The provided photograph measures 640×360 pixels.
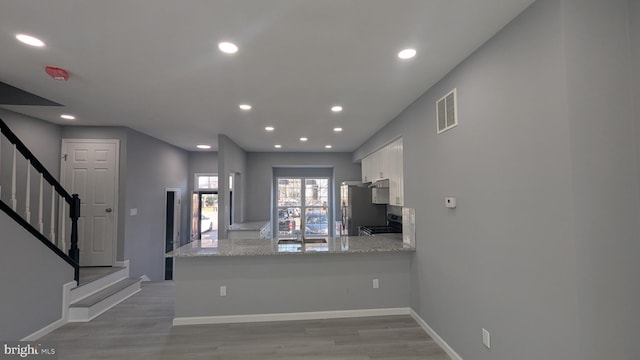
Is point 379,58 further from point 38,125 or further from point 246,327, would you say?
point 38,125

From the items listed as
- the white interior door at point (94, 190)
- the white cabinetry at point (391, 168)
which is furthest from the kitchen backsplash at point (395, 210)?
the white interior door at point (94, 190)

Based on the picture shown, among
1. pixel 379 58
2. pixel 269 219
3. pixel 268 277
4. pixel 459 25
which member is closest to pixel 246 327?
pixel 268 277

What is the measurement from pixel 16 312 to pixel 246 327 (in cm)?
219

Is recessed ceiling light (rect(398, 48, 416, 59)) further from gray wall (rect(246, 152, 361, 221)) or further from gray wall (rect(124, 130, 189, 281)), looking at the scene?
gray wall (rect(246, 152, 361, 221))

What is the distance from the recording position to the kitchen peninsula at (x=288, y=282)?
3.34 m

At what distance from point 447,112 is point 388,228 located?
3027mm

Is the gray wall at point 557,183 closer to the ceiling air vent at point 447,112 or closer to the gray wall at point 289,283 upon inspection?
the ceiling air vent at point 447,112

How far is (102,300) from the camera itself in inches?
143

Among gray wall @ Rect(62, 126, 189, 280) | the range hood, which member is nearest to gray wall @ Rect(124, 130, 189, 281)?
gray wall @ Rect(62, 126, 189, 280)

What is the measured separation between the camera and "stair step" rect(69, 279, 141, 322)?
11.1 ft

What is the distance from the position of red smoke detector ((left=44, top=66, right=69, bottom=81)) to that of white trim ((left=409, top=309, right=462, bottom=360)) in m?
4.27

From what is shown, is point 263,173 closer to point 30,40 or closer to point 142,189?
point 142,189

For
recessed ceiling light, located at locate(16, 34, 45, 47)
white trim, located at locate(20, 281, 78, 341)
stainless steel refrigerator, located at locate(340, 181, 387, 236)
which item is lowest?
white trim, located at locate(20, 281, 78, 341)

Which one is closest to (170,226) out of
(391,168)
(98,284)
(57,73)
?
(98,284)
